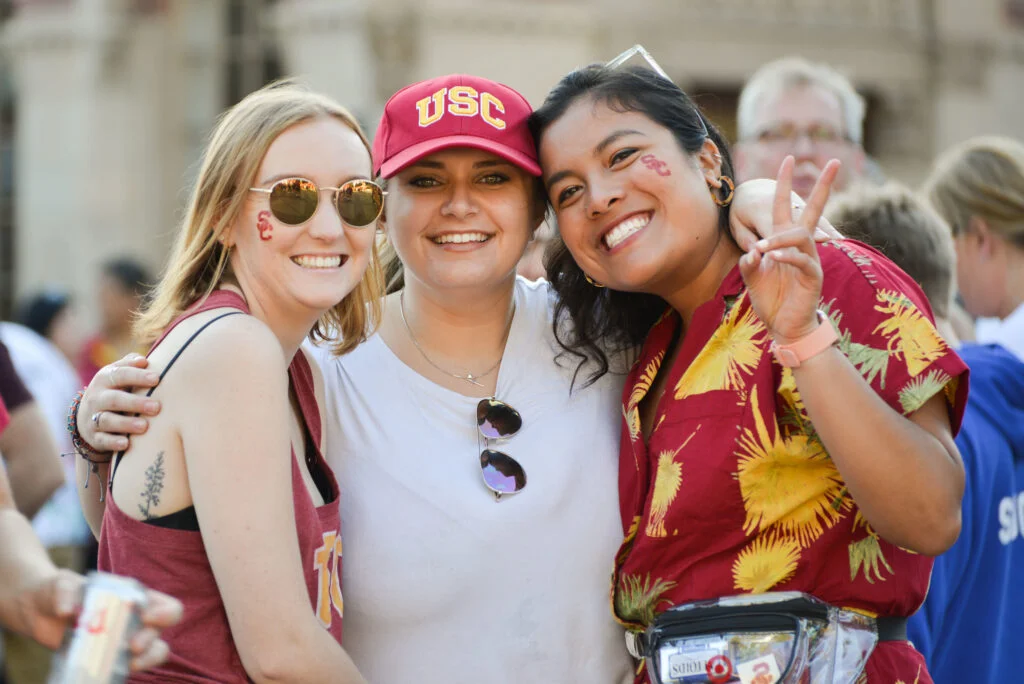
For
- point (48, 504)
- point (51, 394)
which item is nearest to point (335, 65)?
point (51, 394)

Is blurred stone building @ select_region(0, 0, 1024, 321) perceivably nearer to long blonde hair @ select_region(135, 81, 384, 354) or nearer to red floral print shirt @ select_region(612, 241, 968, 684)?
long blonde hair @ select_region(135, 81, 384, 354)

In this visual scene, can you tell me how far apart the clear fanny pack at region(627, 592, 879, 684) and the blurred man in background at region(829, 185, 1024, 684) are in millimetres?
892

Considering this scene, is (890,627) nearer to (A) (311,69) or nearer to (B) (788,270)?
(B) (788,270)

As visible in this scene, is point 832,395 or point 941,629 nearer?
point 832,395

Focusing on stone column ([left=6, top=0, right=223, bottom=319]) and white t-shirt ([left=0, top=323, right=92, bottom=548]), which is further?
stone column ([left=6, top=0, right=223, bottom=319])

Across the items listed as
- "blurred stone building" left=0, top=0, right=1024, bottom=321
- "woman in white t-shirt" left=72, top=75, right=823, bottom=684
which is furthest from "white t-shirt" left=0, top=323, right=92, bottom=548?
"blurred stone building" left=0, top=0, right=1024, bottom=321

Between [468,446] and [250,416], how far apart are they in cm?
72

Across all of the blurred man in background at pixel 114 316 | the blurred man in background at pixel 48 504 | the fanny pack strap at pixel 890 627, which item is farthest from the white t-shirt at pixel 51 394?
the fanny pack strap at pixel 890 627

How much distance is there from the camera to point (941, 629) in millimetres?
3283

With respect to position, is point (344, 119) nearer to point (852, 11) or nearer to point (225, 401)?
point (225, 401)

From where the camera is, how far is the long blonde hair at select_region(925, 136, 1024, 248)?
397cm

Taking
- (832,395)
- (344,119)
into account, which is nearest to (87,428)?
(344,119)

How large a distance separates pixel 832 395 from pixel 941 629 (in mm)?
1421

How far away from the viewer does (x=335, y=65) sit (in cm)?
1066
